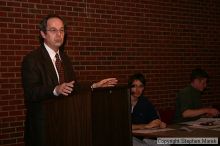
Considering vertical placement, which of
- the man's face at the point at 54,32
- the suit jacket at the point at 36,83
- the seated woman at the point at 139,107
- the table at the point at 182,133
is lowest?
the table at the point at 182,133

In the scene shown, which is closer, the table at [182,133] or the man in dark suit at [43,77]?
the man in dark suit at [43,77]

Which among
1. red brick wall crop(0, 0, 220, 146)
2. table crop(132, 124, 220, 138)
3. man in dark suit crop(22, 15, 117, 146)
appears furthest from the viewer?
red brick wall crop(0, 0, 220, 146)

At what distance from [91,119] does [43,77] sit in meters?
0.86

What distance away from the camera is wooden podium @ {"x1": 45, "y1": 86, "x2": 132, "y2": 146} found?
196cm

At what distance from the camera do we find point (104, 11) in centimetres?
514

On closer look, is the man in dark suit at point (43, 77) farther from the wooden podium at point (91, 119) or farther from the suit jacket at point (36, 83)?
the wooden podium at point (91, 119)

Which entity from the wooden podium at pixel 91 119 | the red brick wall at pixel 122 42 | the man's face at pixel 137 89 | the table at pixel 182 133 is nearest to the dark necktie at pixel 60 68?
the wooden podium at pixel 91 119

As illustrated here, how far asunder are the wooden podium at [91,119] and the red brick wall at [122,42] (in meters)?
2.24

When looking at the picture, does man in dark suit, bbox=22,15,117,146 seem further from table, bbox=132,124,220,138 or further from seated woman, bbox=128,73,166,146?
seated woman, bbox=128,73,166,146

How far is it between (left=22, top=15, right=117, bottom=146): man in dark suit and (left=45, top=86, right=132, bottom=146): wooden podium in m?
0.14

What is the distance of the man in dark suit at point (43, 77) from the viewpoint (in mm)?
2375

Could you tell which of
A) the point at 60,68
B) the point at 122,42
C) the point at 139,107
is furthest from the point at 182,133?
the point at 122,42

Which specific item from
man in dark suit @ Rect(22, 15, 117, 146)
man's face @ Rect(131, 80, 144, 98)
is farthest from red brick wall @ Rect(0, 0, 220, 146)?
man in dark suit @ Rect(22, 15, 117, 146)

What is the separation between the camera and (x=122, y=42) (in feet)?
17.5
